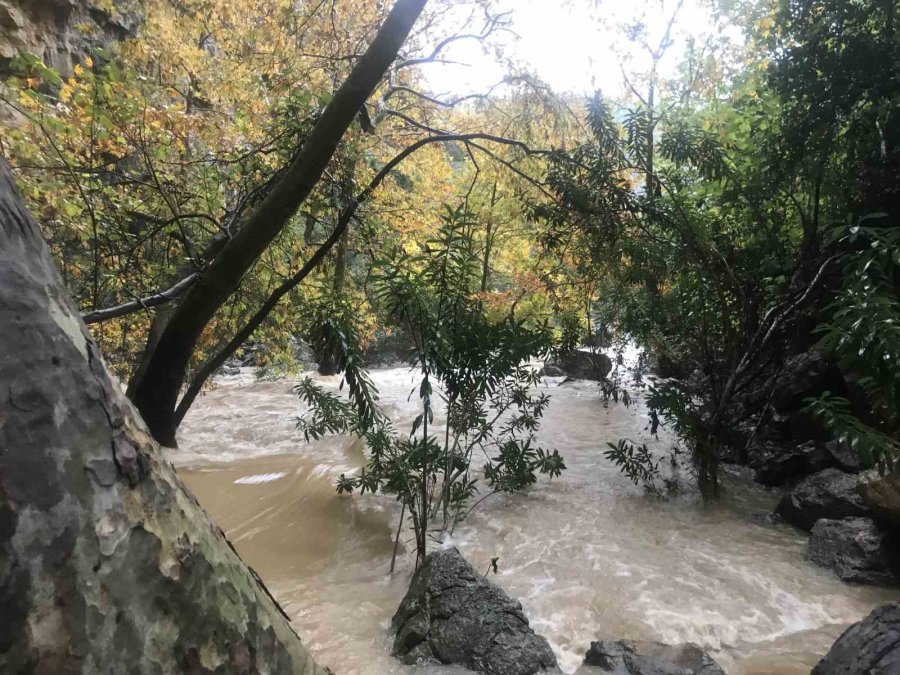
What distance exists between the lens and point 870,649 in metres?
2.31

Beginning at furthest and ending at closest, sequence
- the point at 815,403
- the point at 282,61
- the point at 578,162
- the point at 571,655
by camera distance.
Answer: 1. the point at 282,61
2. the point at 578,162
3. the point at 815,403
4. the point at 571,655

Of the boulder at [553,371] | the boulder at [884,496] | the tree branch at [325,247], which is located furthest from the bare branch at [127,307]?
the boulder at [553,371]

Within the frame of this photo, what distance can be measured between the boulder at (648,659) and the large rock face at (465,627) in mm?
283

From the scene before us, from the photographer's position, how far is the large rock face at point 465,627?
269cm

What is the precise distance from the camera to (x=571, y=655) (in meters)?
3.03

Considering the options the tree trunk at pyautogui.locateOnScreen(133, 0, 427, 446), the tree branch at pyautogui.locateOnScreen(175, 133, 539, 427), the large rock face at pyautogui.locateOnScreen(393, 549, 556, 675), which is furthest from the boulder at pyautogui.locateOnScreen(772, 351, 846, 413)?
the tree trunk at pyautogui.locateOnScreen(133, 0, 427, 446)

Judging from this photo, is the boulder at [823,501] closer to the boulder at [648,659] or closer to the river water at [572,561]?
the river water at [572,561]

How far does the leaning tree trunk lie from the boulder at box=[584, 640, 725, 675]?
8.04ft

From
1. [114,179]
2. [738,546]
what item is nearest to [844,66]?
[738,546]

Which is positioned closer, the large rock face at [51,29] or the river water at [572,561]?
the river water at [572,561]

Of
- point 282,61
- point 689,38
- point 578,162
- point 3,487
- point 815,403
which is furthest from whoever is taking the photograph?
point 689,38

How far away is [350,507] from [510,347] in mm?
2531

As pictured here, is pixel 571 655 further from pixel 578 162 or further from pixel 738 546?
pixel 578 162

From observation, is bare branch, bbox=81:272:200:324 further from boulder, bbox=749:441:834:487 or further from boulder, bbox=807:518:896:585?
boulder, bbox=749:441:834:487
